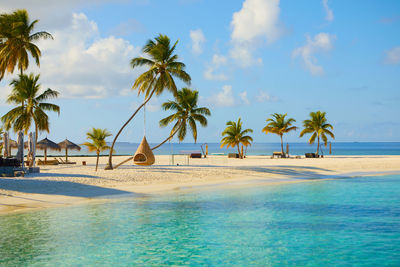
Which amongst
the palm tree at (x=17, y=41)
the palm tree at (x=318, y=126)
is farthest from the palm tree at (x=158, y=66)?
the palm tree at (x=318, y=126)

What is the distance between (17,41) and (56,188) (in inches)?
634

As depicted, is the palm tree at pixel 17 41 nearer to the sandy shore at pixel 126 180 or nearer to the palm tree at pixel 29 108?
the palm tree at pixel 29 108

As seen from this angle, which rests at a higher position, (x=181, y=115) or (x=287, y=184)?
(x=181, y=115)

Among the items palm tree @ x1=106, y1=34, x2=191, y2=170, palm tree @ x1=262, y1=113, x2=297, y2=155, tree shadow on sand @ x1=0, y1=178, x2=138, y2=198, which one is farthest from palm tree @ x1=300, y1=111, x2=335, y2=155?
tree shadow on sand @ x1=0, y1=178, x2=138, y2=198

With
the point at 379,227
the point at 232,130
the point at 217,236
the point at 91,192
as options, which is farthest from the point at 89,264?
the point at 232,130

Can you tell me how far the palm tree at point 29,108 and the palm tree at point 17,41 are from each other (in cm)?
113

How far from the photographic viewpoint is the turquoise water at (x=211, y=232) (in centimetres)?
862

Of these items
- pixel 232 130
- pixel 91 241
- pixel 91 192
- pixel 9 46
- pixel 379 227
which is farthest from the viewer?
pixel 232 130

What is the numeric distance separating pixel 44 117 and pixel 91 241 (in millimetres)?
22128

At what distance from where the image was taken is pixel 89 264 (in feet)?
26.8

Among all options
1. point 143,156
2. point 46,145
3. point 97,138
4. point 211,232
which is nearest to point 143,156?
point 143,156

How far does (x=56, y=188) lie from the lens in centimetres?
1725

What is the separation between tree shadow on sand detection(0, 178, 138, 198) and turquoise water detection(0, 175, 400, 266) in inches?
97.3

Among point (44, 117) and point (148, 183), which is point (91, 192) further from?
point (44, 117)
